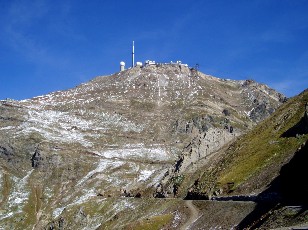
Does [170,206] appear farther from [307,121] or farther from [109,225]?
[307,121]

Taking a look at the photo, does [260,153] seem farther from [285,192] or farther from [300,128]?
[285,192]

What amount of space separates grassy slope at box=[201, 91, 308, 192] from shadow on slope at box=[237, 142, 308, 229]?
8.78 meters

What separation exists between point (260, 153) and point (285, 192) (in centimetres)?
3654

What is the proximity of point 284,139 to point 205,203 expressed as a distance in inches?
1006

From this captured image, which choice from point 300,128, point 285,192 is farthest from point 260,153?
point 285,192

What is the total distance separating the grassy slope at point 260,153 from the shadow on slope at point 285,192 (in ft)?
28.8

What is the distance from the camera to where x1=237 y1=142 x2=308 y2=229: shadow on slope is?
6838 cm

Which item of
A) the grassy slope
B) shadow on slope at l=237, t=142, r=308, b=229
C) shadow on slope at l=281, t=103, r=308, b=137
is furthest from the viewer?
shadow on slope at l=281, t=103, r=308, b=137

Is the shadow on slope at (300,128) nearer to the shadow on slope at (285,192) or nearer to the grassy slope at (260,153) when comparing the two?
the grassy slope at (260,153)

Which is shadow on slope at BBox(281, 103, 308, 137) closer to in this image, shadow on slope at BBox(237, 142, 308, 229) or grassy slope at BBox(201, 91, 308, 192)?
grassy slope at BBox(201, 91, 308, 192)

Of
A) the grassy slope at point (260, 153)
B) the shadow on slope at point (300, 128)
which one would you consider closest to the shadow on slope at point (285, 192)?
the grassy slope at point (260, 153)

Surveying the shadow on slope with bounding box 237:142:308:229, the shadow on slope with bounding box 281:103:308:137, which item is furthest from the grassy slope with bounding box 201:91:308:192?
the shadow on slope with bounding box 237:142:308:229

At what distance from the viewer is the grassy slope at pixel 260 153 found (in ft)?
320

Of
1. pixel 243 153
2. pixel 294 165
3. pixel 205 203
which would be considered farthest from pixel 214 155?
pixel 294 165
